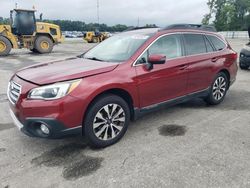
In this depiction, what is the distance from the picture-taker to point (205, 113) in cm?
507

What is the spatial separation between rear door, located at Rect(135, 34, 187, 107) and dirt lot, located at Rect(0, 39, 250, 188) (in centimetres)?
55

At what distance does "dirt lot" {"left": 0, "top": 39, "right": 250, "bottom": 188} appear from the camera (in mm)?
2918

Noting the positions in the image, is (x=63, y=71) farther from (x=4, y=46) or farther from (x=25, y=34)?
(x=25, y=34)

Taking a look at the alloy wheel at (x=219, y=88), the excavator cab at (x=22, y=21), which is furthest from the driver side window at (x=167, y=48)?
the excavator cab at (x=22, y=21)

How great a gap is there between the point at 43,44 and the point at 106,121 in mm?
15473

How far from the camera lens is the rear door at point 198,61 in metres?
4.76

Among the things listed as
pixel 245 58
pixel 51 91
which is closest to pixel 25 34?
pixel 245 58

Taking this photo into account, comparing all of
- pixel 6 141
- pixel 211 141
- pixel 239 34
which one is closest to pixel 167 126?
pixel 211 141

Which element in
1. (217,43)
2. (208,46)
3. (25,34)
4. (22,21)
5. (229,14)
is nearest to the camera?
(208,46)

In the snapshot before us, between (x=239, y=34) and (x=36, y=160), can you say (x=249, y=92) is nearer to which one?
(x=36, y=160)

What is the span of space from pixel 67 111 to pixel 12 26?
1583 centimetres

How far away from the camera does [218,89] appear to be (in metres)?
5.55

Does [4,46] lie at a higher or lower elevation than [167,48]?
lower

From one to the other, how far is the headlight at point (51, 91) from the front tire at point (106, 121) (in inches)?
17.0
